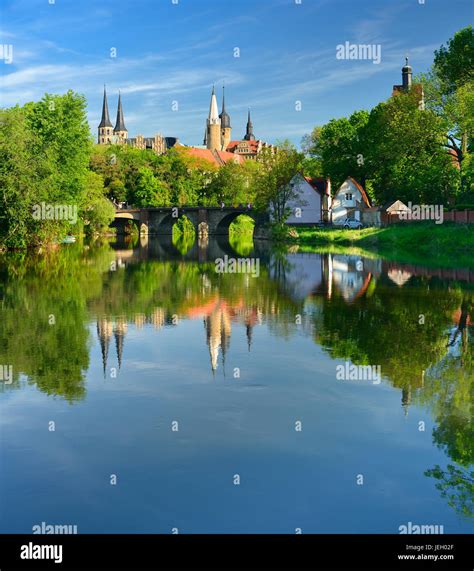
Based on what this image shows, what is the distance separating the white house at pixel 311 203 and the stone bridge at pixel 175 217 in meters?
17.9

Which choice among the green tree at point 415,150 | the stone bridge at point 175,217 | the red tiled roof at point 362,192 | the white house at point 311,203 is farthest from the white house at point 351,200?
the stone bridge at point 175,217

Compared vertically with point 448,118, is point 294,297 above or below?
below

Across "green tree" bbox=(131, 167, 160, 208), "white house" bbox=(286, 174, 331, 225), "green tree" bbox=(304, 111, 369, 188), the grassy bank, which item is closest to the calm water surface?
the grassy bank

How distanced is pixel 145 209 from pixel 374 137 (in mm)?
53407

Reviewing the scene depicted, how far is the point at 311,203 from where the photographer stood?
4124 inches

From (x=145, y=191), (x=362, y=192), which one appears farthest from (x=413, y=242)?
(x=145, y=191)

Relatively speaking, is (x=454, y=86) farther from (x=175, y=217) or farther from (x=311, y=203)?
(x=175, y=217)

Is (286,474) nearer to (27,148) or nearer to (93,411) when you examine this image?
(93,411)

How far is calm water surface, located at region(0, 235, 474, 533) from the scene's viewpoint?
33.1 ft

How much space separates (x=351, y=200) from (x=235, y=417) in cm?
8785

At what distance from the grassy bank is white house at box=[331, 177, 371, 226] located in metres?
15.7

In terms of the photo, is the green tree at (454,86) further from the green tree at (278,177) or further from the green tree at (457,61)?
the green tree at (278,177)

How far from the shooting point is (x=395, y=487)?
35.1 feet
